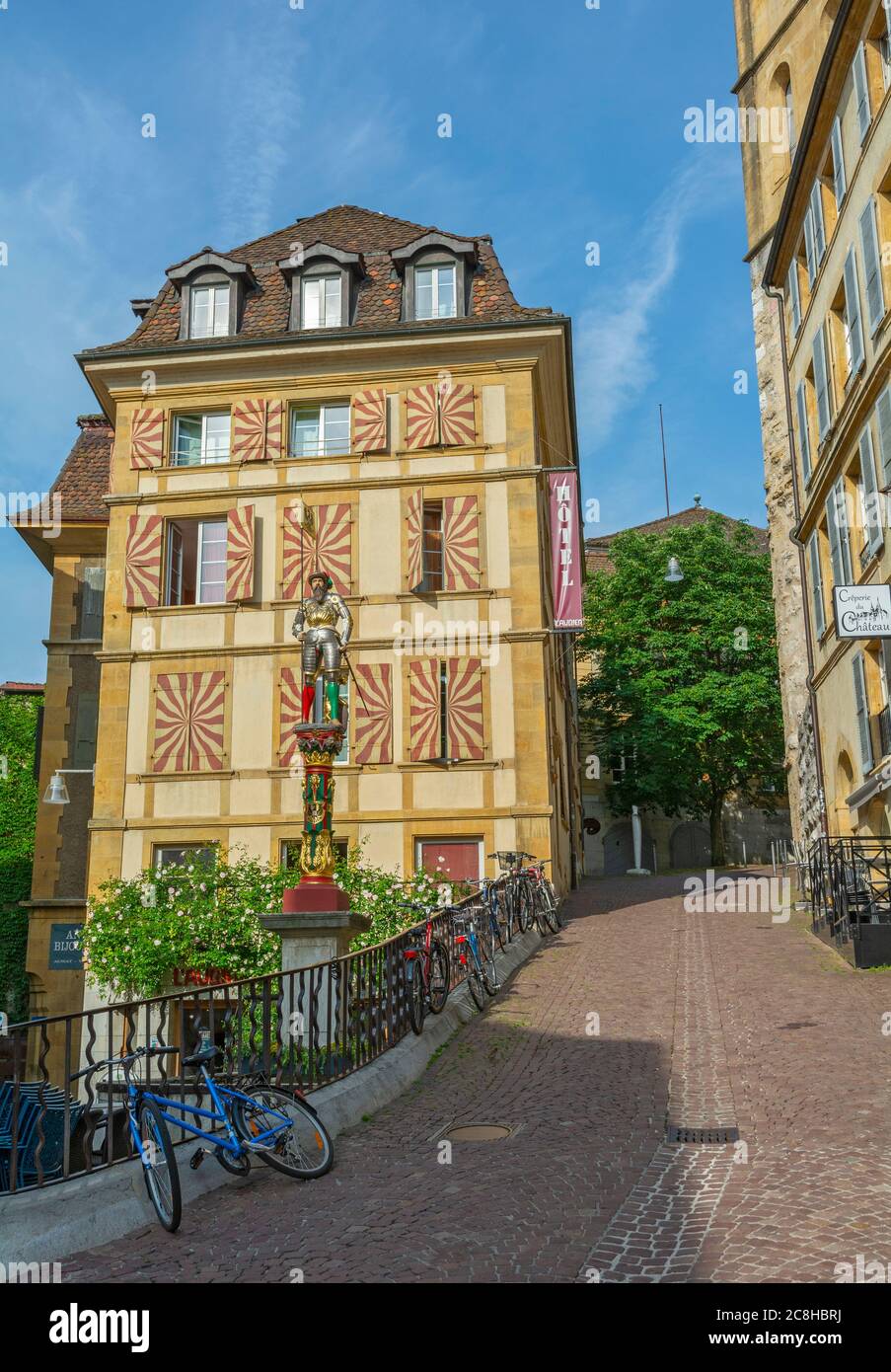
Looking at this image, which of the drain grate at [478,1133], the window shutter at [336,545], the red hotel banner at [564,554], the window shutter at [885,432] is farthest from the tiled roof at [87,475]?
the drain grate at [478,1133]

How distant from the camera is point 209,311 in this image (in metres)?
27.7

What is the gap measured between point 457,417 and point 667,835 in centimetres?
2910

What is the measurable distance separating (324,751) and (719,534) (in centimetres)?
3190

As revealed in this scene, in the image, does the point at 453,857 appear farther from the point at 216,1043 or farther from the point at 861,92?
the point at 861,92

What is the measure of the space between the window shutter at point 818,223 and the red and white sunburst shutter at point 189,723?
1376cm

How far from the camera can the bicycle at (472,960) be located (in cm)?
1445

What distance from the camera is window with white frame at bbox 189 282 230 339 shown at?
27.5 metres

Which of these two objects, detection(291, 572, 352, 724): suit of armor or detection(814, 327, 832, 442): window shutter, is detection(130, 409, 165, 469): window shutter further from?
detection(291, 572, 352, 724): suit of armor

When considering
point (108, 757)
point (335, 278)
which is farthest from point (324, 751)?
point (335, 278)

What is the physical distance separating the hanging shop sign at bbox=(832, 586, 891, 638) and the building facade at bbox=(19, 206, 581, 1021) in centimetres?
814

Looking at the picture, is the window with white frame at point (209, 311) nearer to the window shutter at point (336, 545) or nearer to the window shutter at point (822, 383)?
the window shutter at point (336, 545)

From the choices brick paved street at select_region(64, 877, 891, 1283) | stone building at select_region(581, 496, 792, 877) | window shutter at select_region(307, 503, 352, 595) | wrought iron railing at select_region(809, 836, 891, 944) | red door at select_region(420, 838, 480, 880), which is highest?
window shutter at select_region(307, 503, 352, 595)

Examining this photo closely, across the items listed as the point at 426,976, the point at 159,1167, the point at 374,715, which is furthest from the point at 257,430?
the point at 159,1167

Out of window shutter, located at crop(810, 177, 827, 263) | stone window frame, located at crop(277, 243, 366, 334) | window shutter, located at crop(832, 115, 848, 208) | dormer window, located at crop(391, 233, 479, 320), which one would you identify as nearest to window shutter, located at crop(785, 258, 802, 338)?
window shutter, located at crop(810, 177, 827, 263)
